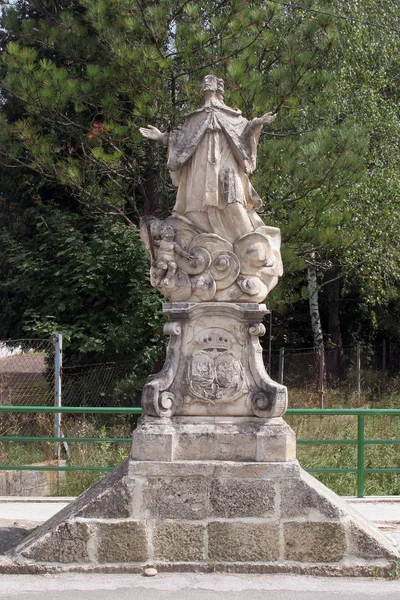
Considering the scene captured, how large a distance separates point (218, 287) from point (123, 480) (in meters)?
1.64

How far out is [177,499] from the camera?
5.99m

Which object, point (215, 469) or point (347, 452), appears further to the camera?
point (347, 452)

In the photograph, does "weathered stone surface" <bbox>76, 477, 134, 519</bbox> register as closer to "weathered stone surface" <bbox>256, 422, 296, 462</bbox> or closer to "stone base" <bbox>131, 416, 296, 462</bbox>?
"stone base" <bbox>131, 416, 296, 462</bbox>

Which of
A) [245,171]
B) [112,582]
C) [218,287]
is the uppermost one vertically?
[245,171]

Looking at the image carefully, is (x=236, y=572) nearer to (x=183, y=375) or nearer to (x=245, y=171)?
(x=183, y=375)


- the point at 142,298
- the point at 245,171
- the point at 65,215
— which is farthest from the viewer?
the point at 65,215

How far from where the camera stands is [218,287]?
6391mm

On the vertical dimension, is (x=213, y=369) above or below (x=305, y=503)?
above

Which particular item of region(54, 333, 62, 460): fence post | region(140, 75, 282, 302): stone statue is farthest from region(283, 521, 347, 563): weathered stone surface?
region(54, 333, 62, 460): fence post

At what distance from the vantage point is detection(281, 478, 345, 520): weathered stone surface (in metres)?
5.92

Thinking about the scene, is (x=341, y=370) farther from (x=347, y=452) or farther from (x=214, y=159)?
(x=214, y=159)

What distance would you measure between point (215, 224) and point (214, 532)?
2356 millimetres

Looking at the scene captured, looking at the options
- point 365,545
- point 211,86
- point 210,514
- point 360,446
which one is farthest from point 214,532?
point 211,86

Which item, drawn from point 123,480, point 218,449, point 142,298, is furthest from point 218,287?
point 142,298
